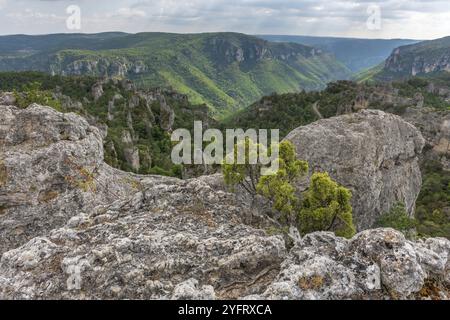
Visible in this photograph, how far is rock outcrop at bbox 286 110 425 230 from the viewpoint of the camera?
28.8 meters

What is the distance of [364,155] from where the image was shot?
1207 inches

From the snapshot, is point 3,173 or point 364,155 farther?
point 364,155

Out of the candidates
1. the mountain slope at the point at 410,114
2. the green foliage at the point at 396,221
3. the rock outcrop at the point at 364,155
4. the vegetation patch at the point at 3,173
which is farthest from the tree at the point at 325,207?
the mountain slope at the point at 410,114

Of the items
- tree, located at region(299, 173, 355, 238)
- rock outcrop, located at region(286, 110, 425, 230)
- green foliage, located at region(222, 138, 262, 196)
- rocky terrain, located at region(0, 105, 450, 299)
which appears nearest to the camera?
rocky terrain, located at region(0, 105, 450, 299)

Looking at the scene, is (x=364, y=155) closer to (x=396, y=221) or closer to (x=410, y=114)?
(x=396, y=221)

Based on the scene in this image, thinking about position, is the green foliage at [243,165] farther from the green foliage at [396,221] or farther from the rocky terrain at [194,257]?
the green foliage at [396,221]

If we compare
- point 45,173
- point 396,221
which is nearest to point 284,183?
point 45,173

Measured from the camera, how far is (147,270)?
11609 mm

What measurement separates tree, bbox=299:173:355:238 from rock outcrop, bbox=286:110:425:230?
10.5 meters

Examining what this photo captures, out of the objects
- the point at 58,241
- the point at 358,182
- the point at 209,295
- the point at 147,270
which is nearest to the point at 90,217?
the point at 58,241

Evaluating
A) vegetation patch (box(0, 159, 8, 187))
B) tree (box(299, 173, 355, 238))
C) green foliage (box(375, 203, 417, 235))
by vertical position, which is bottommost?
green foliage (box(375, 203, 417, 235))

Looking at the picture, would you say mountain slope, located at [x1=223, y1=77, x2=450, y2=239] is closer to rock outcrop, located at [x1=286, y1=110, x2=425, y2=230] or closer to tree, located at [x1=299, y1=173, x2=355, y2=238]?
rock outcrop, located at [x1=286, y1=110, x2=425, y2=230]

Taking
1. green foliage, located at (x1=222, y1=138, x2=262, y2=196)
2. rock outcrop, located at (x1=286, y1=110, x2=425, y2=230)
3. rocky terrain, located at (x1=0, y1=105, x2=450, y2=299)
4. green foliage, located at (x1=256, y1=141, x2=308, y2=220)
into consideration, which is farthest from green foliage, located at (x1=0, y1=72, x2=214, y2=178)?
rocky terrain, located at (x1=0, y1=105, x2=450, y2=299)

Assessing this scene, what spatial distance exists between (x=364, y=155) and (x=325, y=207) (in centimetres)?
1467
